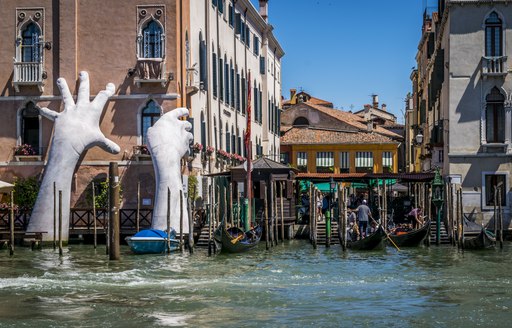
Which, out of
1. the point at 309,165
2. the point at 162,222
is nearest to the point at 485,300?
the point at 162,222

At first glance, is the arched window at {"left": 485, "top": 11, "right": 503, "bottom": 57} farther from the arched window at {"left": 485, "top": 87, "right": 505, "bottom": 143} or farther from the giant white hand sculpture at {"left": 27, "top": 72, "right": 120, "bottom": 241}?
the giant white hand sculpture at {"left": 27, "top": 72, "right": 120, "bottom": 241}

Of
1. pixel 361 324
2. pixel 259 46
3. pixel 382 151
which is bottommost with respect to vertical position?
pixel 361 324

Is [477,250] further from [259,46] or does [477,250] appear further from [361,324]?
[259,46]

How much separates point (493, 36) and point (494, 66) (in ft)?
2.92

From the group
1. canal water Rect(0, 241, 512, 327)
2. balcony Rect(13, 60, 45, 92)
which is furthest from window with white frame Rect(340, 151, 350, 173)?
canal water Rect(0, 241, 512, 327)

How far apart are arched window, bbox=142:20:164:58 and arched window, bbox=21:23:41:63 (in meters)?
3.11

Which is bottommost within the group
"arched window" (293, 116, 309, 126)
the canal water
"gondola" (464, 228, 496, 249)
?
the canal water

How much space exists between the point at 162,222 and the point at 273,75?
24344mm

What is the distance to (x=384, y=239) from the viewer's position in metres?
28.4

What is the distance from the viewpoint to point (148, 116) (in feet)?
102

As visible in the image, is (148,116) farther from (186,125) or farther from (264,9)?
(264,9)

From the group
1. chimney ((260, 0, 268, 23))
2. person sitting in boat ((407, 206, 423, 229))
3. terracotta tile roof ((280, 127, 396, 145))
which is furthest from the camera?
terracotta tile roof ((280, 127, 396, 145))

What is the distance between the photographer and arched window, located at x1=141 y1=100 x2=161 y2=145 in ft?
102

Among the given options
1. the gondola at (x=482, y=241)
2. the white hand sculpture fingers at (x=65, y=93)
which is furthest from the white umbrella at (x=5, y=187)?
the gondola at (x=482, y=241)
